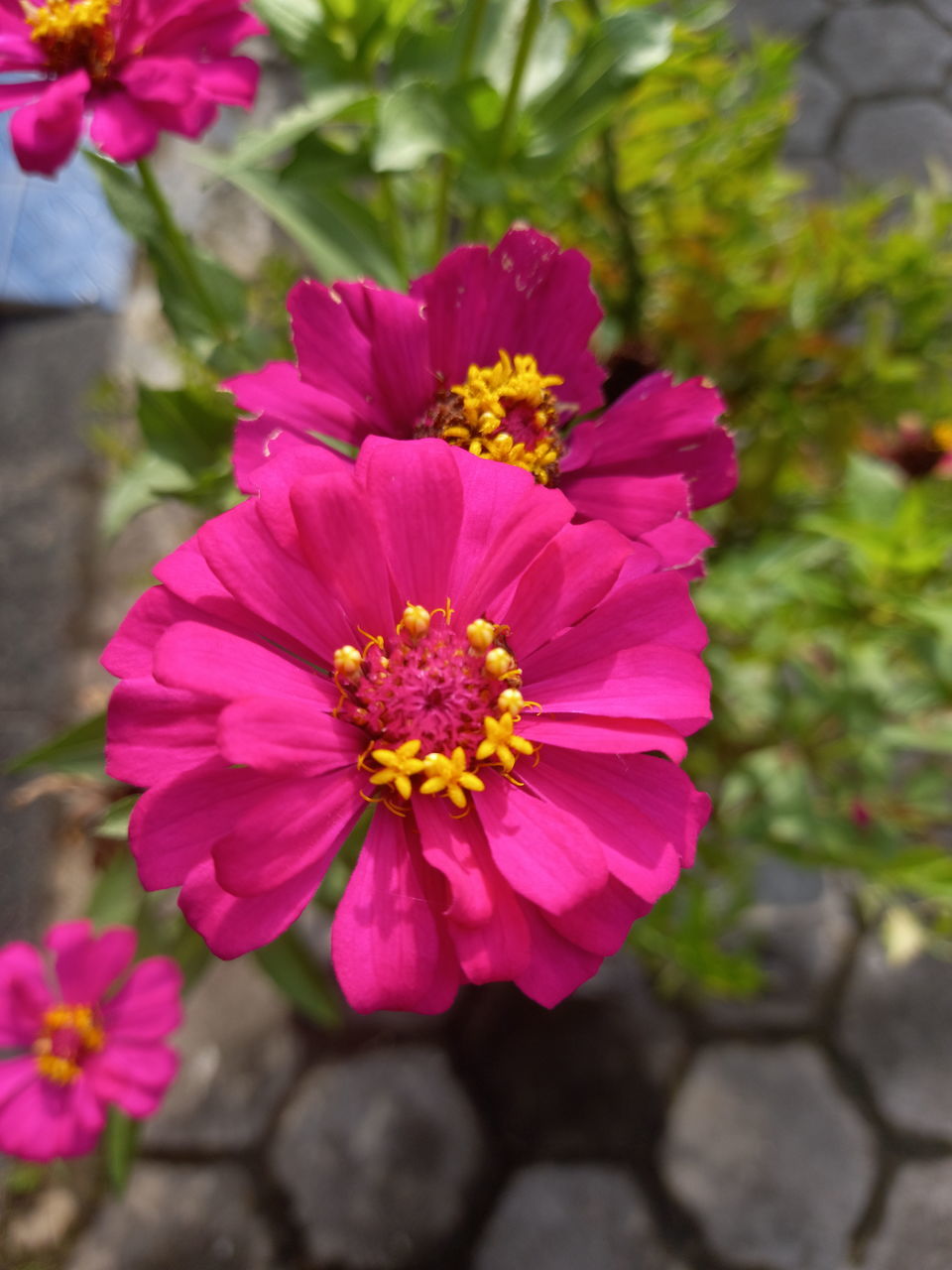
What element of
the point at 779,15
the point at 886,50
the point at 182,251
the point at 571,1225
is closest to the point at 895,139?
the point at 886,50

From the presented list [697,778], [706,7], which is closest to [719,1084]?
[697,778]

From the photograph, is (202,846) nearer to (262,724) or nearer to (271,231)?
(262,724)

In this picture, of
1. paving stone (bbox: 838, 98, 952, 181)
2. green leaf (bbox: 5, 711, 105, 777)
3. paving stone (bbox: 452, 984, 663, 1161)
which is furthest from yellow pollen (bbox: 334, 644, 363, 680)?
paving stone (bbox: 838, 98, 952, 181)

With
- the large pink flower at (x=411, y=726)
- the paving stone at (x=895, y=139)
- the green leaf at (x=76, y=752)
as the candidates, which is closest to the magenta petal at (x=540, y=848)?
the large pink flower at (x=411, y=726)

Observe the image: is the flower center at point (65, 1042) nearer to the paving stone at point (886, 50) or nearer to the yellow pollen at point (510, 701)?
the yellow pollen at point (510, 701)

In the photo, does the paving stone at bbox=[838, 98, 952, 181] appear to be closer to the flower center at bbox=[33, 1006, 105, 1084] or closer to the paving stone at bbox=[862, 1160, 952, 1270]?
the paving stone at bbox=[862, 1160, 952, 1270]
